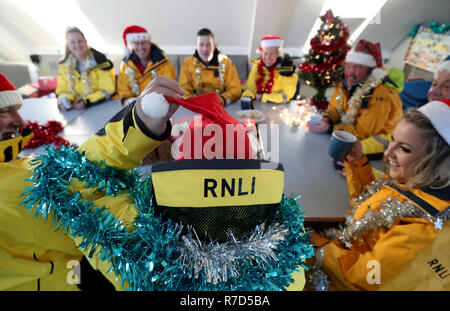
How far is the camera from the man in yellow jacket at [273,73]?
7.37 feet

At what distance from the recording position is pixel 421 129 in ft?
2.43

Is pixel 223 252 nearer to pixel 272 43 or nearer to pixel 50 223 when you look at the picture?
pixel 50 223

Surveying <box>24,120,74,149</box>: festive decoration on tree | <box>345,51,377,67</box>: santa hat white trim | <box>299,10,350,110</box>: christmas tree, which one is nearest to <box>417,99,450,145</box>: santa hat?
<box>345,51,377,67</box>: santa hat white trim

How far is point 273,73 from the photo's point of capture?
2336 millimetres

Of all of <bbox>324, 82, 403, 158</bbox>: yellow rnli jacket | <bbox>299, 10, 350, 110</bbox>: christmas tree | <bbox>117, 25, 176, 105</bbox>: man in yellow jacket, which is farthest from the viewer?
<bbox>117, 25, 176, 105</bbox>: man in yellow jacket

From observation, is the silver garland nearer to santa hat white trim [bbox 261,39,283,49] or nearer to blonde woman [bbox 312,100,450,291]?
blonde woman [bbox 312,100,450,291]

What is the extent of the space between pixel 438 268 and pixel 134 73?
2.38 m

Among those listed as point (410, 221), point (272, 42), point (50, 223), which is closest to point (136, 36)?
point (272, 42)

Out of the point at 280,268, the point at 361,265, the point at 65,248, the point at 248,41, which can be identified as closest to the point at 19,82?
the point at 65,248

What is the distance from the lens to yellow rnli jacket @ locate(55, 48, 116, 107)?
6.50 ft

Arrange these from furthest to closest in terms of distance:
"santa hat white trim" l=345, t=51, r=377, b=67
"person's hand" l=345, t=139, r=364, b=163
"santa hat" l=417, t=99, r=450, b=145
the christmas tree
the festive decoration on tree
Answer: the christmas tree
"santa hat white trim" l=345, t=51, r=377, b=67
the festive decoration on tree
"person's hand" l=345, t=139, r=364, b=163
"santa hat" l=417, t=99, r=450, b=145

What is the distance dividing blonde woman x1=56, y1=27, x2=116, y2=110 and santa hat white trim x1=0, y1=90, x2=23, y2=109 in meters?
1.17

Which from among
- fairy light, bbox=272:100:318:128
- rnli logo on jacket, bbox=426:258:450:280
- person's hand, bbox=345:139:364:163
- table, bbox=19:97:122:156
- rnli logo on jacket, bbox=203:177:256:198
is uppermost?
rnli logo on jacket, bbox=203:177:256:198

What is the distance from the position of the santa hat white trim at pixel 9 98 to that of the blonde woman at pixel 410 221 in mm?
1314
